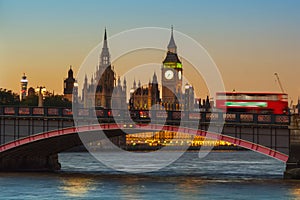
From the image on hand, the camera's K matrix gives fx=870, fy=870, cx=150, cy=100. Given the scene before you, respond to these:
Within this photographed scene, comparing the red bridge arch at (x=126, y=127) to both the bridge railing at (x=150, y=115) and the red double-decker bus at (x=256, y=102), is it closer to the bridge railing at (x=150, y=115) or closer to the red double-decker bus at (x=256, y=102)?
the bridge railing at (x=150, y=115)

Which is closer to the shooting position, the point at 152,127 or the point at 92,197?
the point at 92,197

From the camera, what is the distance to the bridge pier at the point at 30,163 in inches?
3024

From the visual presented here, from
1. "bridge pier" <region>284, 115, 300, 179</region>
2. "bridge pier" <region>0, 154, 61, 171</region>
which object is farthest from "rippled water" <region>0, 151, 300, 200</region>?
"bridge pier" <region>0, 154, 61, 171</region>

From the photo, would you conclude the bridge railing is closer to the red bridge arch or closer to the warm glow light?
the red bridge arch

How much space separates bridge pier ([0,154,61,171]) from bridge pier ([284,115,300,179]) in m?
25.4

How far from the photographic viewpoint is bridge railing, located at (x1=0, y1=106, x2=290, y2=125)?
218ft

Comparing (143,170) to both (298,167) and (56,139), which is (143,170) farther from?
(298,167)

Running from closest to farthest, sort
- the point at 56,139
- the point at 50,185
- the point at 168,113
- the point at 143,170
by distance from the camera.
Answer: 1. the point at 50,185
2. the point at 168,113
3. the point at 56,139
4. the point at 143,170

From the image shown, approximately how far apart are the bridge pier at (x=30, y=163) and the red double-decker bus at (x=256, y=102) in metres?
16.9

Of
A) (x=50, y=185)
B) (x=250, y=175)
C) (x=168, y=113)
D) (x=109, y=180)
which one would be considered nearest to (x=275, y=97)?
(x=250, y=175)

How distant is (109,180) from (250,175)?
13941mm

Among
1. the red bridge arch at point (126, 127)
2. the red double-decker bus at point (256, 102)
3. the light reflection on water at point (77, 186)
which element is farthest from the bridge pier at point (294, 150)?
the light reflection on water at point (77, 186)

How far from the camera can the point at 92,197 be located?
2206 inches

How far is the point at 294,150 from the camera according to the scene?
64.1 metres
